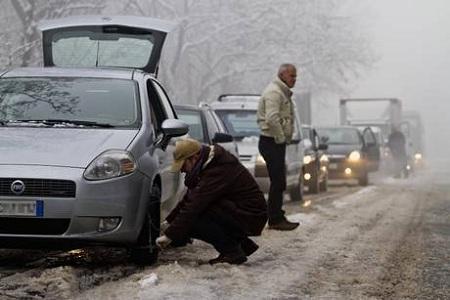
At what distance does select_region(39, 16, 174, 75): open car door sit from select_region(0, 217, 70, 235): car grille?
4270mm

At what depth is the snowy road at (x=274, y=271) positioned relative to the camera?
237 inches

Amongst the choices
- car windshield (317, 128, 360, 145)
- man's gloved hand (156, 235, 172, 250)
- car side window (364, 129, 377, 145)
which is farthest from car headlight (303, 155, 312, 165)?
man's gloved hand (156, 235, 172, 250)

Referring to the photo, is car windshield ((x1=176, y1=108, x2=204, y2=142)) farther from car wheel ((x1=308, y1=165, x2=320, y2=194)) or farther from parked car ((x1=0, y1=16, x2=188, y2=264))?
car wheel ((x1=308, y1=165, x2=320, y2=194))

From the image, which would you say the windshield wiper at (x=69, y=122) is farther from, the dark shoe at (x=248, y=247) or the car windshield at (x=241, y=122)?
the car windshield at (x=241, y=122)

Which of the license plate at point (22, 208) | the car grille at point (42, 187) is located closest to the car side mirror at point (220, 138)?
the car grille at point (42, 187)

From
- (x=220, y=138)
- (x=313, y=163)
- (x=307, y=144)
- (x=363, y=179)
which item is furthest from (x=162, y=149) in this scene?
(x=363, y=179)

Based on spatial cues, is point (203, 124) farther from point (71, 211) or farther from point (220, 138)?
point (71, 211)

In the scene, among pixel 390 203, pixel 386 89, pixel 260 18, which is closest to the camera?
pixel 390 203

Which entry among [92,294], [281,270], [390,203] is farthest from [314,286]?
[390,203]

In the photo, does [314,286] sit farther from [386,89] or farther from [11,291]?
[386,89]

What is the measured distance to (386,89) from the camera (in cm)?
11975

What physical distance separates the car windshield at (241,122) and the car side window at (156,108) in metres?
6.98

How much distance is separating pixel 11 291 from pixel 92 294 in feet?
1.83

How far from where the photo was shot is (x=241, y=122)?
15734 mm
